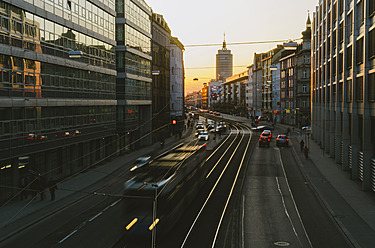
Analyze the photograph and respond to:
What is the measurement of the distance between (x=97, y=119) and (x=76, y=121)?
4762 millimetres

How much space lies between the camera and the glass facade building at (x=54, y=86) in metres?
24.7

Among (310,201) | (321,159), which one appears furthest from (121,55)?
Result: (310,201)

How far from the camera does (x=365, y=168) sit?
88.0ft

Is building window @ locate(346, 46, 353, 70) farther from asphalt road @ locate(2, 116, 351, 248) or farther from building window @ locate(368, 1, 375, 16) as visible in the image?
asphalt road @ locate(2, 116, 351, 248)

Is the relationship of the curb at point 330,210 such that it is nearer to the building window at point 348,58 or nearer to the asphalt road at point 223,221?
the asphalt road at point 223,221

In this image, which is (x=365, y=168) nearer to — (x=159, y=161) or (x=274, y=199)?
(x=274, y=199)

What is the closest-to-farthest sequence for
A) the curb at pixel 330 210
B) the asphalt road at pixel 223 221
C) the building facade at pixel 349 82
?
1. the asphalt road at pixel 223 221
2. the curb at pixel 330 210
3. the building facade at pixel 349 82

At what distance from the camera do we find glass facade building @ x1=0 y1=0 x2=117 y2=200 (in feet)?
80.9

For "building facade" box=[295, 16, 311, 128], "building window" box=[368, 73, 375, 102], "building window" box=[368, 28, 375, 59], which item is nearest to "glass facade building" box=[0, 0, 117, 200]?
"building window" box=[368, 28, 375, 59]

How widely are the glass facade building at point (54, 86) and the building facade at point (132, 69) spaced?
2283mm

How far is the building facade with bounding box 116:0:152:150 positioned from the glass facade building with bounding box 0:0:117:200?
2.28 metres

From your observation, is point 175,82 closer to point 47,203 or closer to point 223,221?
point 47,203

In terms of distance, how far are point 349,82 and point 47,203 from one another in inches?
1138

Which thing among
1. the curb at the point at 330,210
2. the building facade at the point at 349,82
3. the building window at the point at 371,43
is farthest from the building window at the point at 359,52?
the curb at the point at 330,210
